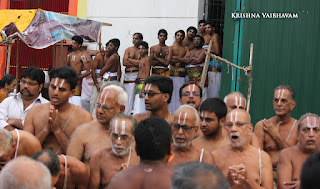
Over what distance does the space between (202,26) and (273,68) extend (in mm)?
1986

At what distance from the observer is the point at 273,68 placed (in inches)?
410

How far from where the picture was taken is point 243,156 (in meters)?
4.99

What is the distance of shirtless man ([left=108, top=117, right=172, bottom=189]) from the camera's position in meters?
3.37

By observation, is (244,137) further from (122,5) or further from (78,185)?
(122,5)

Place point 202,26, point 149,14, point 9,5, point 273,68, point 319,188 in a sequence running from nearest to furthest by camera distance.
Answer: point 319,188, point 273,68, point 202,26, point 149,14, point 9,5

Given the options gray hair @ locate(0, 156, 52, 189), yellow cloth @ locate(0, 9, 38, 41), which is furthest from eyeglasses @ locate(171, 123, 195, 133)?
yellow cloth @ locate(0, 9, 38, 41)

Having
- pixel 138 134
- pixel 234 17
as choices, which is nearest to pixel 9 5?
pixel 234 17

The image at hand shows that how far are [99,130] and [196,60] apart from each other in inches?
230

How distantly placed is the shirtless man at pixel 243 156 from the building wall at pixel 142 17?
727cm

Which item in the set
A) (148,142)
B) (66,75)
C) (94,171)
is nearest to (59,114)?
(66,75)

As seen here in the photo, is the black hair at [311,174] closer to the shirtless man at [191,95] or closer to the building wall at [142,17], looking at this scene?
the shirtless man at [191,95]

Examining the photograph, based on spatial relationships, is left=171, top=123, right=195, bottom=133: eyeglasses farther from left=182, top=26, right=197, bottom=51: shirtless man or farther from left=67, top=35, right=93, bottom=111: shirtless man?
left=67, top=35, right=93, bottom=111: shirtless man

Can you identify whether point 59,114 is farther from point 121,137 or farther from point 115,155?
point 121,137

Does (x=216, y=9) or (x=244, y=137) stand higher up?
(x=216, y=9)
